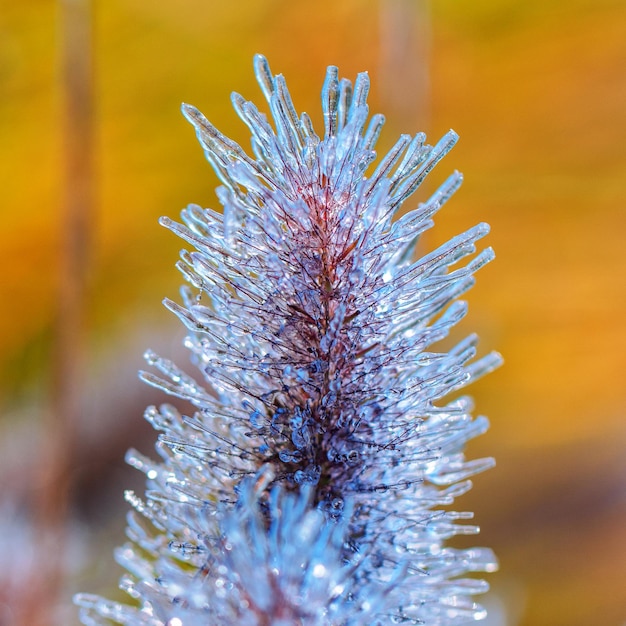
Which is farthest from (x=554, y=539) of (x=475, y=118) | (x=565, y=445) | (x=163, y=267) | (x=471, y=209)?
(x=163, y=267)

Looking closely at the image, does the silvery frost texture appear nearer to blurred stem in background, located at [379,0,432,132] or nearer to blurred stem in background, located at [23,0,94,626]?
blurred stem in background, located at [23,0,94,626]

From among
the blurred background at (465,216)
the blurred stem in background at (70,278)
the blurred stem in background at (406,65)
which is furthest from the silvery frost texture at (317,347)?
the blurred background at (465,216)

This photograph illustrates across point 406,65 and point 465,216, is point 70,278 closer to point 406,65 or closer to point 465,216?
point 406,65

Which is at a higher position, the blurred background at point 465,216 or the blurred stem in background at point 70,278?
the blurred background at point 465,216

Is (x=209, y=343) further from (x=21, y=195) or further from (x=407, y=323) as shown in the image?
(x=21, y=195)

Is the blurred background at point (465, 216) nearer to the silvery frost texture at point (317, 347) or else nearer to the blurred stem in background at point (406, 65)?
the blurred stem in background at point (406, 65)

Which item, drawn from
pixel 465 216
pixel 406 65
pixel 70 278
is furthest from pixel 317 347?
pixel 465 216

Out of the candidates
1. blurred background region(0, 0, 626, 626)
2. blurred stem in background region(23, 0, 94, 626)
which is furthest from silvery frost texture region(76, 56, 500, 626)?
blurred background region(0, 0, 626, 626)
